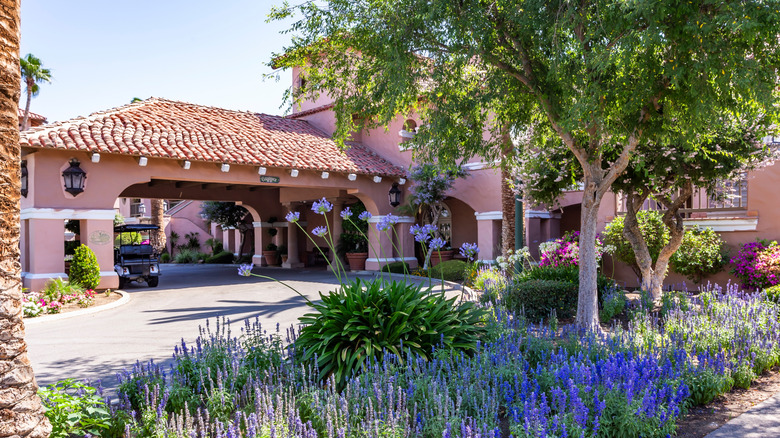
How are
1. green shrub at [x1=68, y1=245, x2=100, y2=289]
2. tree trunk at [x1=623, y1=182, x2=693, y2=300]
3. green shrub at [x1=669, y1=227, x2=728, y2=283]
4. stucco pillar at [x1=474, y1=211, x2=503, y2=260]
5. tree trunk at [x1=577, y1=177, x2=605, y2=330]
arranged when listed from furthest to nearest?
stucco pillar at [x1=474, y1=211, x2=503, y2=260] < green shrub at [x1=68, y1=245, x2=100, y2=289] < green shrub at [x1=669, y1=227, x2=728, y2=283] < tree trunk at [x1=623, y1=182, x2=693, y2=300] < tree trunk at [x1=577, y1=177, x2=605, y2=330]

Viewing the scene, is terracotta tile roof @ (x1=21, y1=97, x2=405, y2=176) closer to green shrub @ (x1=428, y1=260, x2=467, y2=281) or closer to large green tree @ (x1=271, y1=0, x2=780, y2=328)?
large green tree @ (x1=271, y1=0, x2=780, y2=328)

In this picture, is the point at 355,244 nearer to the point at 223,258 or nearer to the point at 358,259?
the point at 358,259

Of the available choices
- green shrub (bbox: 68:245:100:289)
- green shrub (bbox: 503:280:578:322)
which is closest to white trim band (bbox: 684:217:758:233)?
green shrub (bbox: 503:280:578:322)

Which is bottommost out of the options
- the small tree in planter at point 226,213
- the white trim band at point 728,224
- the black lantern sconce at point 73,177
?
the white trim band at point 728,224

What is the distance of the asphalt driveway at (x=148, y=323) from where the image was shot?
23.7 ft

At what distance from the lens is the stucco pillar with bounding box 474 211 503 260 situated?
18.7m

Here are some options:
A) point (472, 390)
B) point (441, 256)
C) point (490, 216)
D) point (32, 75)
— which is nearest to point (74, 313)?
point (472, 390)

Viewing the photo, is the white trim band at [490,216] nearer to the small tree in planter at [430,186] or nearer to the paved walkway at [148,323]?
the small tree in planter at [430,186]

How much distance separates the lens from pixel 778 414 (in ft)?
14.8

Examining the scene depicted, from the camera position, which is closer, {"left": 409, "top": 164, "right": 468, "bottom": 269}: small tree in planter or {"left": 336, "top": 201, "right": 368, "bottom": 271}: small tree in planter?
{"left": 409, "top": 164, "right": 468, "bottom": 269}: small tree in planter

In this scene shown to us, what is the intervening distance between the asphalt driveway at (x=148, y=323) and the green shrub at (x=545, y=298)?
4040 mm

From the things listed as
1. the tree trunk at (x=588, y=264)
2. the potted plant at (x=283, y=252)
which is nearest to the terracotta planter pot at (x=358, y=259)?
the potted plant at (x=283, y=252)

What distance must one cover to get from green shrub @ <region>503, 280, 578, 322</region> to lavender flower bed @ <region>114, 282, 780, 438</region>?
9.00ft

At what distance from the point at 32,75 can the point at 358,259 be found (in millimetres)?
21140
